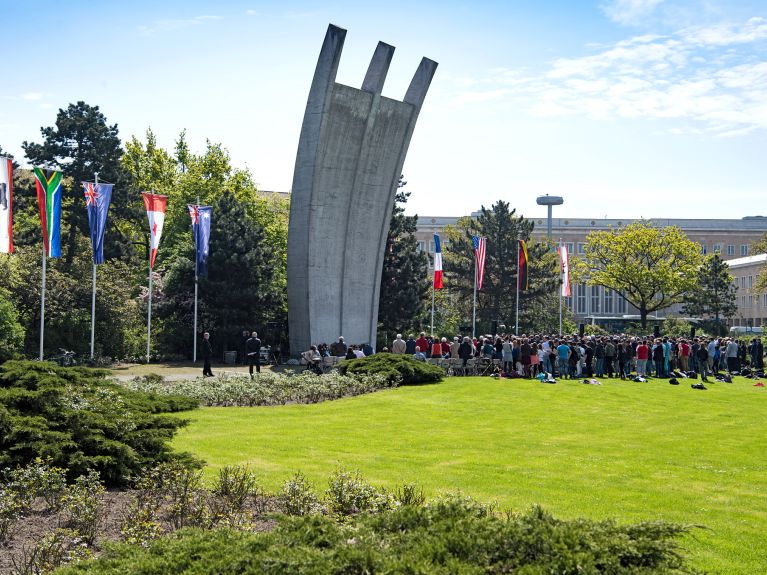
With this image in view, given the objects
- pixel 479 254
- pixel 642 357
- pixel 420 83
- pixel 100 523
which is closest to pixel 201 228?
pixel 420 83

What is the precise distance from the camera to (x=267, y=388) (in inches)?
818

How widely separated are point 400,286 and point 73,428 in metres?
35.4

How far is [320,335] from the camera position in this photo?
32.4 meters

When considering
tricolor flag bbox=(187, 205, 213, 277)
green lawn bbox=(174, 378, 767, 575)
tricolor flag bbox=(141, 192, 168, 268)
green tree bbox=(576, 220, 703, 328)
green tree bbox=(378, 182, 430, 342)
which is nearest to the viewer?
green lawn bbox=(174, 378, 767, 575)

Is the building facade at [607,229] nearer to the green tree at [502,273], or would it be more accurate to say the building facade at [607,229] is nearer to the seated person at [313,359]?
the green tree at [502,273]

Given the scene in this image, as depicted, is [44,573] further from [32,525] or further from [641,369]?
[641,369]

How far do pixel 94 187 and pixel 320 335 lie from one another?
10.3m

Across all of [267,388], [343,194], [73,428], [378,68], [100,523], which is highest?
[378,68]

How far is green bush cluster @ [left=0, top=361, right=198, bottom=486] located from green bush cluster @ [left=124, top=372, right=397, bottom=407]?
7187 mm

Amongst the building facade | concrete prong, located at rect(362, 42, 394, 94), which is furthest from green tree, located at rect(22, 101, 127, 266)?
the building facade

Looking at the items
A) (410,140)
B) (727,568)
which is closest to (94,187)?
(410,140)

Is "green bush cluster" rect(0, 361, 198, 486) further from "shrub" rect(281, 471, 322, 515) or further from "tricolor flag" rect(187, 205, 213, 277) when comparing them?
"tricolor flag" rect(187, 205, 213, 277)

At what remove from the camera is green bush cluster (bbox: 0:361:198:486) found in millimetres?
9672

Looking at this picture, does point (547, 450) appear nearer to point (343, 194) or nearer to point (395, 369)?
point (395, 369)
